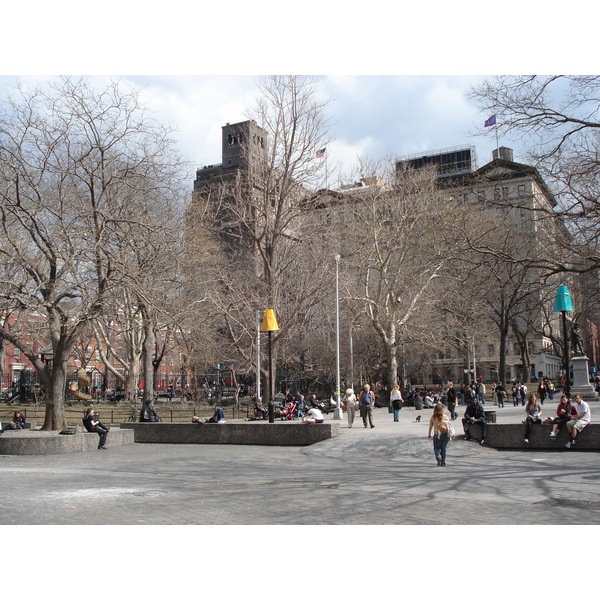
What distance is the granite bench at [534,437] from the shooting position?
53.5 feet

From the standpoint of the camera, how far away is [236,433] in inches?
819

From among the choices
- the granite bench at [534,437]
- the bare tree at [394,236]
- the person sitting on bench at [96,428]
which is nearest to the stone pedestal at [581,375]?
the bare tree at [394,236]

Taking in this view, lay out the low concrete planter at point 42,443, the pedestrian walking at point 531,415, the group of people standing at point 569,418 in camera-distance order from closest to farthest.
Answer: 1. the group of people standing at point 569,418
2. the pedestrian walking at point 531,415
3. the low concrete planter at point 42,443

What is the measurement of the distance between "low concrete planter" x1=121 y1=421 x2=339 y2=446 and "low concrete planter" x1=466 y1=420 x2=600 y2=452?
190 inches

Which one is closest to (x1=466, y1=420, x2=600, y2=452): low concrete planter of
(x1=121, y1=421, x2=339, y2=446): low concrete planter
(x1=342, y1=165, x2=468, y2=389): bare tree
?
(x1=121, y1=421, x2=339, y2=446): low concrete planter

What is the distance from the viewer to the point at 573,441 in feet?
53.5

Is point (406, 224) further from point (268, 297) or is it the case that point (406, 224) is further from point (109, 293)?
point (109, 293)

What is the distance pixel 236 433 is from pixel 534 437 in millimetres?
9475

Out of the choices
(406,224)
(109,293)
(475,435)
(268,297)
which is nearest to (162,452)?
(109,293)

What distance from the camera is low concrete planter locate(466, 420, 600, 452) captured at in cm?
1630

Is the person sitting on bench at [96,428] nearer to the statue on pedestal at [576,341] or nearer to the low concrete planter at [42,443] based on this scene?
the low concrete planter at [42,443]

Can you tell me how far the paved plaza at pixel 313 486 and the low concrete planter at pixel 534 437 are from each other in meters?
0.39

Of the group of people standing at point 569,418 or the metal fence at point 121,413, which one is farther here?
the metal fence at point 121,413

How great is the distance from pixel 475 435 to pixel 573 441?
2649 millimetres
